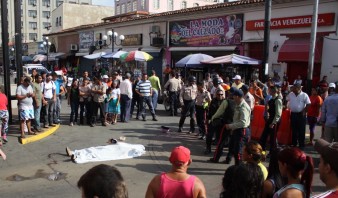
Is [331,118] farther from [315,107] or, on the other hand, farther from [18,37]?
[18,37]

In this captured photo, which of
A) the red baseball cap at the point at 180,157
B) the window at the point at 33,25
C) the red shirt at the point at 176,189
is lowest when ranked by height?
the red shirt at the point at 176,189

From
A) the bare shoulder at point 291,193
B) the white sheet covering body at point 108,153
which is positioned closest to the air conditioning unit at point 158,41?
the white sheet covering body at point 108,153

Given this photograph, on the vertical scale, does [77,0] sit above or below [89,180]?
above

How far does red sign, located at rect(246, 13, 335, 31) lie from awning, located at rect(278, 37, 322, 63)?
29.4 inches

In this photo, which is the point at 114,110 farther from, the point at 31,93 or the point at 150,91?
the point at 31,93

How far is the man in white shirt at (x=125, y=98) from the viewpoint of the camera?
12624 millimetres

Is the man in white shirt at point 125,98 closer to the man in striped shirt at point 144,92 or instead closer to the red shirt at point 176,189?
the man in striped shirt at point 144,92

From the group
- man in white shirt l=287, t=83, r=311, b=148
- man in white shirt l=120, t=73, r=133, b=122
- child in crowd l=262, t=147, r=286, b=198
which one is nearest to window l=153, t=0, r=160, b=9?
man in white shirt l=120, t=73, r=133, b=122

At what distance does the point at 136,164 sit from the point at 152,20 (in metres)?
21.8

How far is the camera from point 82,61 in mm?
40438

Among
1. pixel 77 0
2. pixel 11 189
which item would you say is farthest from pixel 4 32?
pixel 77 0

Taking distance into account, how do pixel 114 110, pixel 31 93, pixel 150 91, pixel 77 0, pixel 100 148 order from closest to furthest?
pixel 100 148, pixel 31 93, pixel 114 110, pixel 150 91, pixel 77 0

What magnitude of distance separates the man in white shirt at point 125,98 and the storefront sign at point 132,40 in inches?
699

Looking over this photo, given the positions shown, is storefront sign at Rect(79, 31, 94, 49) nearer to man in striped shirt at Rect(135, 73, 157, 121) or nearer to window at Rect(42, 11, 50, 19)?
man in striped shirt at Rect(135, 73, 157, 121)
